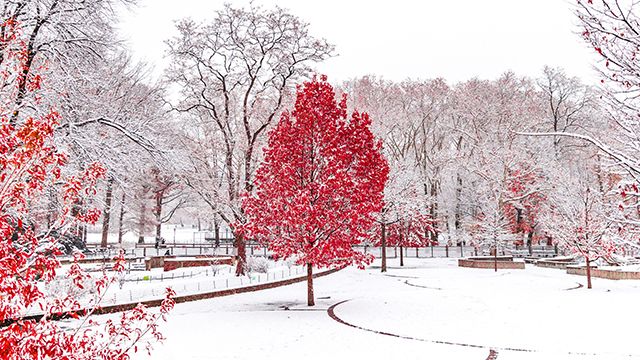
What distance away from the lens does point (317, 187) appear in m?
16.2

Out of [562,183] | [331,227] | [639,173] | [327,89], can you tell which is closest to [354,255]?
[331,227]

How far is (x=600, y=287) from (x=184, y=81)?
23200 millimetres

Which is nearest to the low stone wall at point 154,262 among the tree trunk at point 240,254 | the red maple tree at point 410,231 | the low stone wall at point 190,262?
the low stone wall at point 190,262

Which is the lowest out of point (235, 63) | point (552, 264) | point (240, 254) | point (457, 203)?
point (552, 264)

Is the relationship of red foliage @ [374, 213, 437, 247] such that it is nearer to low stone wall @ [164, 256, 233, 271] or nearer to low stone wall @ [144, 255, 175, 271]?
low stone wall @ [164, 256, 233, 271]

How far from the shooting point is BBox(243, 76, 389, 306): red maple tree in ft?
52.1

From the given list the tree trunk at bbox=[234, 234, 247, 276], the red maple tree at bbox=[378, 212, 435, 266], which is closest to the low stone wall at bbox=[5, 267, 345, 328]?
the tree trunk at bbox=[234, 234, 247, 276]

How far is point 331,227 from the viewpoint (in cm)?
1620

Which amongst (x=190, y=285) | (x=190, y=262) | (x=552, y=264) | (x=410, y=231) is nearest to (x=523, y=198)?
(x=552, y=264)

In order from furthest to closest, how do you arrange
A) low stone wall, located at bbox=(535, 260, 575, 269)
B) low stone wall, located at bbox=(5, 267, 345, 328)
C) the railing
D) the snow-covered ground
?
low stone wall, located at bbox=(535, 260, 575, 269)
the railing
low stone wall, located at bbox=(5, 267, 345, 328)
the snow-covered ground

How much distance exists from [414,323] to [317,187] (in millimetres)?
5474

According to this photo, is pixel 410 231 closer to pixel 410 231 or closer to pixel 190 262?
pixel 410 231

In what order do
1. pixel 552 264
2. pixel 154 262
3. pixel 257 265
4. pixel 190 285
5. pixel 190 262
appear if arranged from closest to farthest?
pixel 190 285, pixel 257 265, pixel 154 262, pixel 190 262, pixel 552 264

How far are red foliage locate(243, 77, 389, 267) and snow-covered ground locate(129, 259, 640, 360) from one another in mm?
2408
